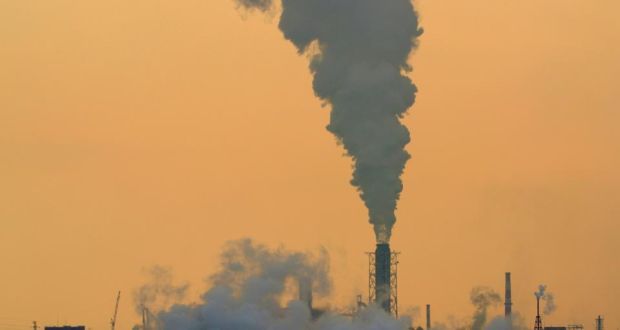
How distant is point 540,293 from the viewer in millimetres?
199875

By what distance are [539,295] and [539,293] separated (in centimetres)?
32

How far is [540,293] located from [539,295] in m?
0.35

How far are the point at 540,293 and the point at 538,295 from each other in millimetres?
604

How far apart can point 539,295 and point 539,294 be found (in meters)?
0.16

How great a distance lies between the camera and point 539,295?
19962 centimetres

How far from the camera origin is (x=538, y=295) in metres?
199

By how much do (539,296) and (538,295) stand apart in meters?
0.43

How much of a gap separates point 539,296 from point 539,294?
0.72ft

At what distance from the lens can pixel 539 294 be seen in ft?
655

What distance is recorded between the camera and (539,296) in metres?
200

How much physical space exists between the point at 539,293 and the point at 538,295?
0.56m

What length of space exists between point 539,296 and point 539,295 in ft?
0.57

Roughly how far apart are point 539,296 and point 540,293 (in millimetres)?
367
